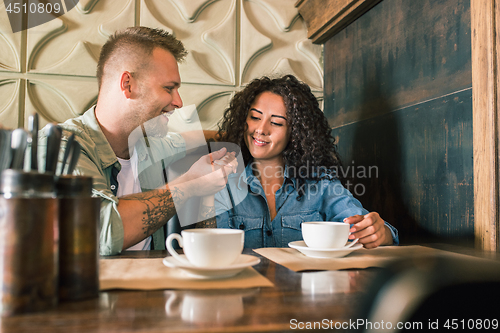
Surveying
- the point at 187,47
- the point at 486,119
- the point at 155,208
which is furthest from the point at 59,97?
the point at 486,119

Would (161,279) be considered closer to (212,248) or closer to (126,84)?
(212,248)

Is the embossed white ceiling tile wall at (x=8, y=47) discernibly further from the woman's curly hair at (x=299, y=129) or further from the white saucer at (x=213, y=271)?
the white saucer at (x=213, y=271)

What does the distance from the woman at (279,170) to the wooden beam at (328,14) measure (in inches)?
22.1

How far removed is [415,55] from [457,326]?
1.56 metres

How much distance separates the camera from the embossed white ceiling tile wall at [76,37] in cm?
213

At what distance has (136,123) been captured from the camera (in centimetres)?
184

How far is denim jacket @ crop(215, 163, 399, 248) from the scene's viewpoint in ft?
5.54

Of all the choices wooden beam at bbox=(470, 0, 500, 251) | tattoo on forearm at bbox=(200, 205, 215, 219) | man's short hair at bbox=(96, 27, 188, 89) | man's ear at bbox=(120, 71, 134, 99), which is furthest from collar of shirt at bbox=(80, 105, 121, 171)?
wooden beam at bbox=(470, 0, 500, 251)

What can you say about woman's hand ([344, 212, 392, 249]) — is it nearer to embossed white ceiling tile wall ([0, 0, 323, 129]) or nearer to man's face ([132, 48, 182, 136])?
man's face ([132, 48, 182, 136])

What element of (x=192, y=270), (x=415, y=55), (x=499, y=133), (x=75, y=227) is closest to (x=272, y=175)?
(x=415, y=55)

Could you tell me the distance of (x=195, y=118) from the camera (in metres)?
2.37

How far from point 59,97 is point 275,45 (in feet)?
4.97

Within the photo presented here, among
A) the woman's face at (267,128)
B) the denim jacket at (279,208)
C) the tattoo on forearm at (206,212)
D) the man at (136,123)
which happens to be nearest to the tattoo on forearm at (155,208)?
the man at (136,123)

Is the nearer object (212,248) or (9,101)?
(212,248)
